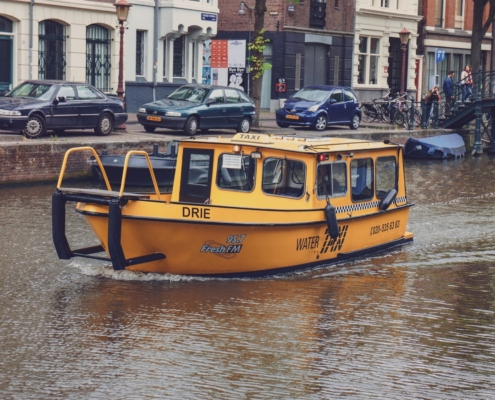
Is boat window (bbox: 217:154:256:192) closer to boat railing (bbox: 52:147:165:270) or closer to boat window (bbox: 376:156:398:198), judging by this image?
boat railing (bbox: 52:147:165:270)

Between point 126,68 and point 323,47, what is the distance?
13046 millimetres

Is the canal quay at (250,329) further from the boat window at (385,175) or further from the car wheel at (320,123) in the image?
the car wheel at (320,123)

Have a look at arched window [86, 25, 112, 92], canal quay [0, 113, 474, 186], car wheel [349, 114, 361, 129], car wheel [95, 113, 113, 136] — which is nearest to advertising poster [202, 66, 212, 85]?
arched window [86, 25, 112, 92]

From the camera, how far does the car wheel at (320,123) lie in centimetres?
3412

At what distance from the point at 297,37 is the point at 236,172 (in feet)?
104

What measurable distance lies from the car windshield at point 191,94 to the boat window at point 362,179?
49.7 feet

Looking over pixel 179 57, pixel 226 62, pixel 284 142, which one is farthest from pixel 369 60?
pixel 284 142

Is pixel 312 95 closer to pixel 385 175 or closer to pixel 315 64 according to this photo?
pixel 315 64

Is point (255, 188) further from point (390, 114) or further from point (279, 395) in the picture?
point (390, 114)

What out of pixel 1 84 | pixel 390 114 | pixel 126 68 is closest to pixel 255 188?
pixel 1 84

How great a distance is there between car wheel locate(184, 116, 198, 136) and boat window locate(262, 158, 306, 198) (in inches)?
612

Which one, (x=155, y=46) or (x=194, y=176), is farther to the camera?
(x=155, y=46)

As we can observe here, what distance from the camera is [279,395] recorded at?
29.5ft

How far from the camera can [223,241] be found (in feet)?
43.2
